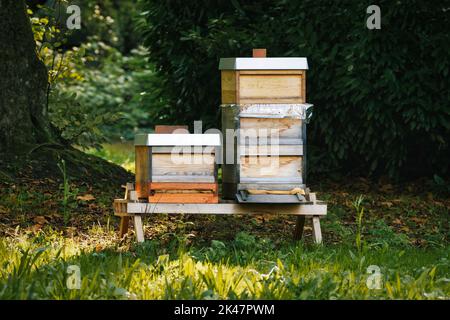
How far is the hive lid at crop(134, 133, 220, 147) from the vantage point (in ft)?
18.0

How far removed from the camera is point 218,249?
548 cm

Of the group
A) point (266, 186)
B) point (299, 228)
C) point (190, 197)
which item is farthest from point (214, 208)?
point (299, 228)

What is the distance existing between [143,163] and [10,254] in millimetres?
1179

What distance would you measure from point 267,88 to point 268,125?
0.28m

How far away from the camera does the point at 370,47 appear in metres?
8.30

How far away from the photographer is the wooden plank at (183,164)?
561 cm

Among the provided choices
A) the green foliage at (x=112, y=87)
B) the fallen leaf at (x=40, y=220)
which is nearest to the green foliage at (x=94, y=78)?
the green foliage at (x=112, y=87)

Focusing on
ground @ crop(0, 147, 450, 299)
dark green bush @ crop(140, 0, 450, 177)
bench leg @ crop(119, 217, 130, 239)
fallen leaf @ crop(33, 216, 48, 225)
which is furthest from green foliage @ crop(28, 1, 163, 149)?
bench leg @ crop(119, 217, 130, 239)

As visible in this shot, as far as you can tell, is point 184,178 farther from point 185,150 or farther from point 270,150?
point 270,150

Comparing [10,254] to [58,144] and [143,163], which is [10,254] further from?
[58,144]

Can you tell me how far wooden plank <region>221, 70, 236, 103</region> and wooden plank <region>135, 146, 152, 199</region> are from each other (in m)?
0.74

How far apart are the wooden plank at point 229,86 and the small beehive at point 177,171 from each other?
45 centimetres

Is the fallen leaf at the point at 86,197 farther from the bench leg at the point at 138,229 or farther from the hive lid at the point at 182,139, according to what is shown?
the hive lid at the point at 182,139

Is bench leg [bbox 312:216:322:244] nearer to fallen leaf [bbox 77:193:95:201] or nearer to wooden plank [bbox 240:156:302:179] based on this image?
wooden plank [bbox 240:156:302:179]
